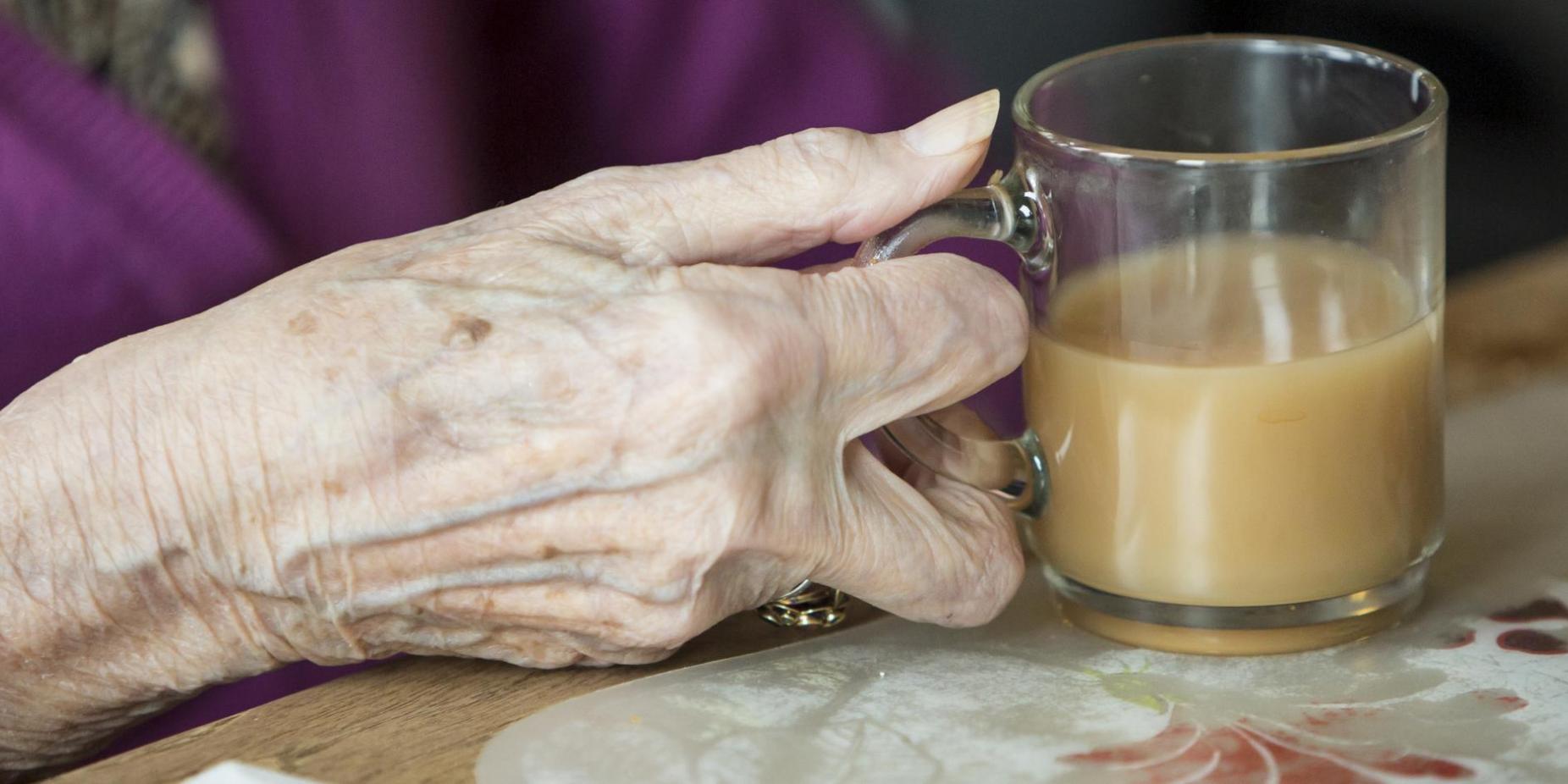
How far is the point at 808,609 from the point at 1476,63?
6.62ft

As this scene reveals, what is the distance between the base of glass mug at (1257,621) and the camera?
24.0 inches

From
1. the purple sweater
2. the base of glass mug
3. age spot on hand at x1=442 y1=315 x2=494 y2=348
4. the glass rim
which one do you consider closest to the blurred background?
the purple sweater

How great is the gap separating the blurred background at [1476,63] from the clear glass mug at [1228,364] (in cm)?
148

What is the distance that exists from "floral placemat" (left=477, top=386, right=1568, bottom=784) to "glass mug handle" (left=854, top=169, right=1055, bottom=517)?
70 mm

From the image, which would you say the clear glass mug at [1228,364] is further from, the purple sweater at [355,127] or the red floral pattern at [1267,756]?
the purple sweater at [355,127]

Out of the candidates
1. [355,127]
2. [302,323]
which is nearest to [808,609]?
[302,323]

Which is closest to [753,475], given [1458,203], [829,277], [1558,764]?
[829,277]

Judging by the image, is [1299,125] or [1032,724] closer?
[1032,724]

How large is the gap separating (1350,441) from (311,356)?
0.41 meters

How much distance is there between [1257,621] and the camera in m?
0.61

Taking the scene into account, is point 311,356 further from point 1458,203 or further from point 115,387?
point 1458,203

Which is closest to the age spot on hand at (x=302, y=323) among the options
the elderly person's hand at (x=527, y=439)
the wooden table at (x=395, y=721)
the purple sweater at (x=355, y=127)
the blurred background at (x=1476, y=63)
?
the elderly person's hand at (x=527, y=439)

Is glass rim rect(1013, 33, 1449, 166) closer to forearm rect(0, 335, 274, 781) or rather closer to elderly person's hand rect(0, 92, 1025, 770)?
elderly person's hand rect(0, 92, 1025, 770)

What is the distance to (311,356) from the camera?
556mm
